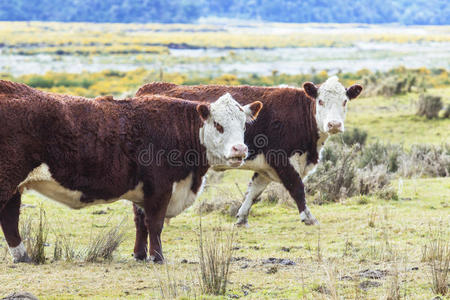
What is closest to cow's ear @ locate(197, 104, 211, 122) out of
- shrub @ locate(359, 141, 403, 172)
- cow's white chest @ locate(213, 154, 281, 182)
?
cow's white chest @ locate(213, 154, 281, 182)

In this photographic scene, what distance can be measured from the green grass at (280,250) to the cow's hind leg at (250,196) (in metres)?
0.24

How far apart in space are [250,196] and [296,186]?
0.90 m

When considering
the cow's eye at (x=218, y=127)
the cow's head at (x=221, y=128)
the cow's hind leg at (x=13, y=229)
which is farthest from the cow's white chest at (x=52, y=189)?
the cow's eye at (x=218, y=127)

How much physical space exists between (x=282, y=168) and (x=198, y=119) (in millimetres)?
2475

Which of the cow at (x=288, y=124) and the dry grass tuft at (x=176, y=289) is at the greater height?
the cow at (x=288, y=124)

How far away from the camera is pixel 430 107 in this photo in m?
23.0

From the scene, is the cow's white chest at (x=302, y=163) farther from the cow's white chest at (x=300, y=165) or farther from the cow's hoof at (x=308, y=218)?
the cow's hoof at (x=308, y=218)

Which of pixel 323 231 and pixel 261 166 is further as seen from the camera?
pixel 261 166

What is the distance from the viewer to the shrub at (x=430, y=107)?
2295 centimetres

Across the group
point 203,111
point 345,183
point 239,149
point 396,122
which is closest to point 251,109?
point 203,111

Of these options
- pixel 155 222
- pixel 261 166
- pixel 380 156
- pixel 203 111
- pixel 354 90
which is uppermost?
pixel 354 90

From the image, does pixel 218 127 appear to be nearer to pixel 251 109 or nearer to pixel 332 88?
pixel 251 109

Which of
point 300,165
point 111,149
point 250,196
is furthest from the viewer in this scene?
point 250,196

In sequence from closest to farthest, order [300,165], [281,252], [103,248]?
1. [103,248]
2. [281,252]
3. [300,165]
